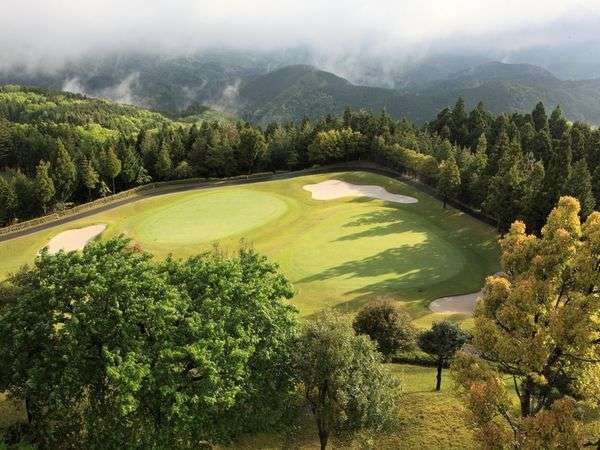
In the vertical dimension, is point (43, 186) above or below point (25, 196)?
above

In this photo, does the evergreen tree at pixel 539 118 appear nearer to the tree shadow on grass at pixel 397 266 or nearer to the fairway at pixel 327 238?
the fairway at pixel 327 238

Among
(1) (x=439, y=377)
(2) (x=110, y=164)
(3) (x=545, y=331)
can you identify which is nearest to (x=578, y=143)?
(1) (x=439, y=377)

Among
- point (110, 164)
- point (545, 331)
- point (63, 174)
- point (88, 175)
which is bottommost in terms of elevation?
point (88, 175)

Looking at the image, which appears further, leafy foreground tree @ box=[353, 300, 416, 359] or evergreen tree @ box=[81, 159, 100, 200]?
evergreen tree @ box=[81, 159, 100, 200]

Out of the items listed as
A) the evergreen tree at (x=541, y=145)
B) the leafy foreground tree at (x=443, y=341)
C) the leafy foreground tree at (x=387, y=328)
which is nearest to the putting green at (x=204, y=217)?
the leafy foreground tree at (x=387, y=328)

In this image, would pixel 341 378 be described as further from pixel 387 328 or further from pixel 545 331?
pixel 387 328

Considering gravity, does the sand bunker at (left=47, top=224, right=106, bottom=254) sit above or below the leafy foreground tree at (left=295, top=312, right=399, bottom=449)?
below

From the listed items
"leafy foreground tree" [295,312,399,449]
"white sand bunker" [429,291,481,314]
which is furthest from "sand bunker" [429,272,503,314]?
"leafy foreground tree" [295,312,399,449]

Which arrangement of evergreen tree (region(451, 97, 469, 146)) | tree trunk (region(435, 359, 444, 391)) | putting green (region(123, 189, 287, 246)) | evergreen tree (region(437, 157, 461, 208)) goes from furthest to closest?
1. evergreen tree (region(451, 97, 469, 146))
2. evergreen tree (region(437, 157, 461, 208))
3. putting green (region(123, 189, 287, 246))
4. tree trunk (region(435, 359, 444, 391))

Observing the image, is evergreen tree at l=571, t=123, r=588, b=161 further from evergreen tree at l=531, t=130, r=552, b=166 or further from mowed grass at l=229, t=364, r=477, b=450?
mowed grass at l=229, t=364, r=477, b=450
